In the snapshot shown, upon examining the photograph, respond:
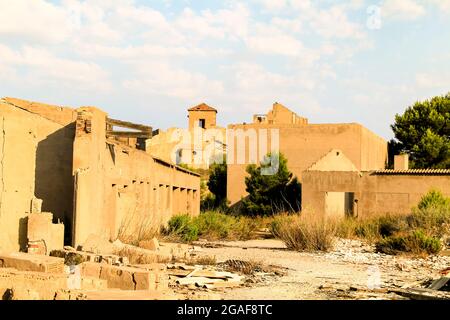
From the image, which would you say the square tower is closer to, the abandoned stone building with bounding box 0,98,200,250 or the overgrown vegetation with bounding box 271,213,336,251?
the abandoned stone building with bounding box 0,98,200,250

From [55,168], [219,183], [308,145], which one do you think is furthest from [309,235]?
[219,183]

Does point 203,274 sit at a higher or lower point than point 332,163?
lower

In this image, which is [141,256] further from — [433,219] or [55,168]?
[433,219]

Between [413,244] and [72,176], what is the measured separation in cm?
988

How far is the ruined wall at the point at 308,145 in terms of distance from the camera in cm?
3966

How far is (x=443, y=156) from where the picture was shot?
41.8 metres

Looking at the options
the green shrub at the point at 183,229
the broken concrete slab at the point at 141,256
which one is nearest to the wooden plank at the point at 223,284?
the broken concrete slab at the point at 141,256

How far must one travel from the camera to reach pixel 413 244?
1695cm

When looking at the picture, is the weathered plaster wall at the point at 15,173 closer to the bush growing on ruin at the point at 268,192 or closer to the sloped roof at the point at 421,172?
the sloped roof at the point at 421,172

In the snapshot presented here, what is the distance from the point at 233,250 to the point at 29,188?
8.43m

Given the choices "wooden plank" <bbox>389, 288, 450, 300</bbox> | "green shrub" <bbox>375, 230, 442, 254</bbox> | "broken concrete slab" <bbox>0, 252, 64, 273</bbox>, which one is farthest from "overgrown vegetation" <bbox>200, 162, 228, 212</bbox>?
"broken concrete slab" <bbox>0, 252, 64, 273</bbox>

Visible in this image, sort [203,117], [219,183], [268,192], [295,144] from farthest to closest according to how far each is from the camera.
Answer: [203,117], [219,183], [295,144], [268,192]

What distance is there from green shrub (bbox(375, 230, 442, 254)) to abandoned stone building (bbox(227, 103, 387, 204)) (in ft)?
71.1
